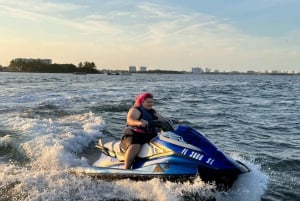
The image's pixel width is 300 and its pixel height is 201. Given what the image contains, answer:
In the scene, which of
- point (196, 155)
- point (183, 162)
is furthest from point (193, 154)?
point (183, 162)

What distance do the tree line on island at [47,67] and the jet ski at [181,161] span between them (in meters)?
150

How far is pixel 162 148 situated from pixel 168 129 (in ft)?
1.29

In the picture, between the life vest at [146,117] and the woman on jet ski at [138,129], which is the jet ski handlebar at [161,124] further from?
the life vest at [146,117]

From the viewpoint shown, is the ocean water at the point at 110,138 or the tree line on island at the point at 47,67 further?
the tree line on island at the point at 47,67

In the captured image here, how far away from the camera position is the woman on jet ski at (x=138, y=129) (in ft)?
27.7

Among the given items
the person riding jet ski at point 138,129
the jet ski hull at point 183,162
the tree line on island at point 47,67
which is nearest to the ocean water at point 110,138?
the jet ski hull at point 183,162

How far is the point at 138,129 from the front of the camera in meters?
8.55

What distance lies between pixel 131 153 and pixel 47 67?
152159mm

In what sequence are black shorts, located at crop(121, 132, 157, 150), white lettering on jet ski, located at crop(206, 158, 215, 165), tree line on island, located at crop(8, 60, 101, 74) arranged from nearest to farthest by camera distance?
white lettering on jet ski, located at crop(206, 158, 215, 165), black shorts, located at crop(121, 132, 157, 150), tree line on island, located at crop(8, 60, 101, 74)

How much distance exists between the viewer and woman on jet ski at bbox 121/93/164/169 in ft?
27.7

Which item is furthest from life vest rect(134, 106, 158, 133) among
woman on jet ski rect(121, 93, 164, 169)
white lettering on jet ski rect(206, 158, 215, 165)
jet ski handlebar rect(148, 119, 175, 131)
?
white lettering on jet ski rect(206, 158, 215, 165)

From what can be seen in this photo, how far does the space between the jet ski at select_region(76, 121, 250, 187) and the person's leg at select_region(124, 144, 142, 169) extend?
74 mm

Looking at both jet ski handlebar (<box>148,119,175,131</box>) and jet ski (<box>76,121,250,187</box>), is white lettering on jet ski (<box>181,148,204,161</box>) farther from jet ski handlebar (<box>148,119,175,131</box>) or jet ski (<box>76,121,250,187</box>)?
jet ski handlebar (<box>148,119,175,131</box>)

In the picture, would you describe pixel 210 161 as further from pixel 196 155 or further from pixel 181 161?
pixel 181 161
